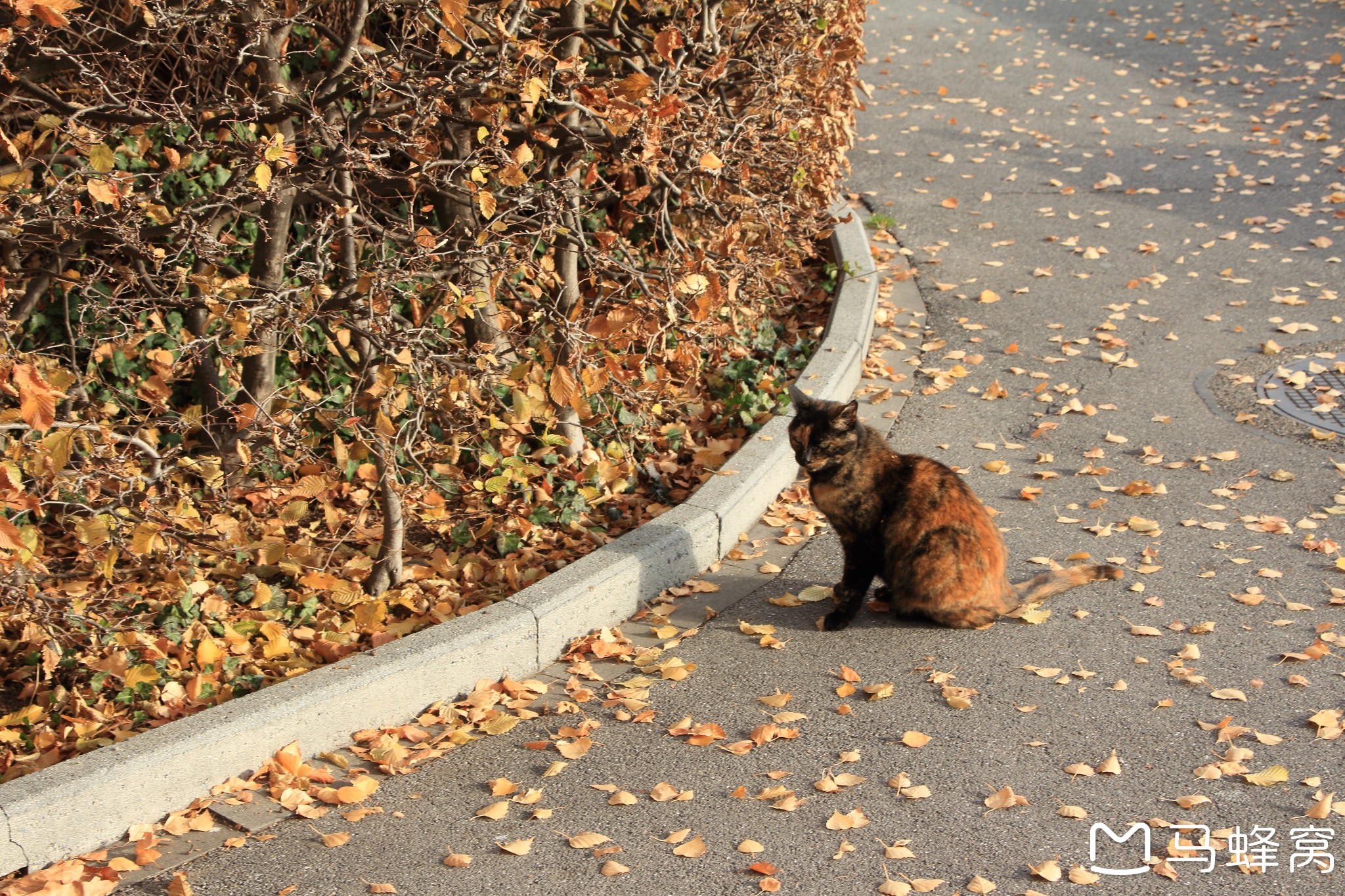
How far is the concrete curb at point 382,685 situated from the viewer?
353cm

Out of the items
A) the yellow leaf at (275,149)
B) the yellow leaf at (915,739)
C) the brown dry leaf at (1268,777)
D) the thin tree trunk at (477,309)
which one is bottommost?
the yellow leaf at (915,739)

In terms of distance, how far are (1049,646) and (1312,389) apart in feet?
11.0

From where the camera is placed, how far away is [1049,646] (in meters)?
4.72

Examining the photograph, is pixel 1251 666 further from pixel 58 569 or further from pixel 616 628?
pixel 58 569

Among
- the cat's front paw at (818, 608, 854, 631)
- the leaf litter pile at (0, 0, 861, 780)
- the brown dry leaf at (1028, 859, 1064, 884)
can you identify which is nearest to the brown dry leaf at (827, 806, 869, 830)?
the brown dry leaf at (1028, 859, 1064, 884)

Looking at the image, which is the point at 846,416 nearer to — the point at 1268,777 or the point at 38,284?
the point at 1268,777

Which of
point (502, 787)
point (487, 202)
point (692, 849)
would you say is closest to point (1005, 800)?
point (692, 849)

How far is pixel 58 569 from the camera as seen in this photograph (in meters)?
5.11

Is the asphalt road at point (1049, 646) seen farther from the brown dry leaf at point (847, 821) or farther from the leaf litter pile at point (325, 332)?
the leaf litter pile at point (325, 332)

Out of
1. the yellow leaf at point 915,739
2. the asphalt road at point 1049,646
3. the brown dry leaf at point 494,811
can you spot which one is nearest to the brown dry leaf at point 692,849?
the asphalt road at point 1049,646

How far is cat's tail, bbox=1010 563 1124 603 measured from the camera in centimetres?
488

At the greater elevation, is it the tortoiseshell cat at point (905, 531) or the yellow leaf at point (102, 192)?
the yellow leaf at point (102, 192)

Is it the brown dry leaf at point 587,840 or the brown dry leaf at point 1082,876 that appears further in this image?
the brown dry leaf at point 587,840

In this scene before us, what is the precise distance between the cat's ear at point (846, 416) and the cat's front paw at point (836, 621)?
0.77 metres
